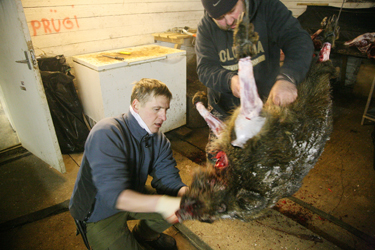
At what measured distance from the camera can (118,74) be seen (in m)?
2.91

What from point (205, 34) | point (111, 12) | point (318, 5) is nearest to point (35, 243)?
point (205, 34)

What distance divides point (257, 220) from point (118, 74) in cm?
238

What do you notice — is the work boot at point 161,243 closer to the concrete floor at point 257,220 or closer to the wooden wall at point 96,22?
the concrete floor at point 257,220

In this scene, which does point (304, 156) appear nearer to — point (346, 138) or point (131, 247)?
point (131, 247)

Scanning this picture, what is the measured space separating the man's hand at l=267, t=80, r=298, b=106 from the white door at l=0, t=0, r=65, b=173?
7.75 feet

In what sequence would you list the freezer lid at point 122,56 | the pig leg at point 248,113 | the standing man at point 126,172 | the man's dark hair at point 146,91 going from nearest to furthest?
the pig leg at point 248,113
the standing man at point 126,172
the man's dark hair at point 146,91
the freezer lid at point 122,56

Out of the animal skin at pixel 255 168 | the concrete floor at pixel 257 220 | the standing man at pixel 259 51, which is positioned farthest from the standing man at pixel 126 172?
the concrete floor at pixel 257 220

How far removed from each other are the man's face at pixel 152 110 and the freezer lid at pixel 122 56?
57.2 inches

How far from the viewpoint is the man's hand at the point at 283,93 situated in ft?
3.28

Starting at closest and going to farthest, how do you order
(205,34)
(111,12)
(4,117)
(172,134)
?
(205,34)
(4,117)
(111,12)
(172,134)

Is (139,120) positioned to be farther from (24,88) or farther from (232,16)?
(24,88)

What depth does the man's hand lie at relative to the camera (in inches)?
39.3

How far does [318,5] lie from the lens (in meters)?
5.42

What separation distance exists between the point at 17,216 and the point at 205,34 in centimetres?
258
